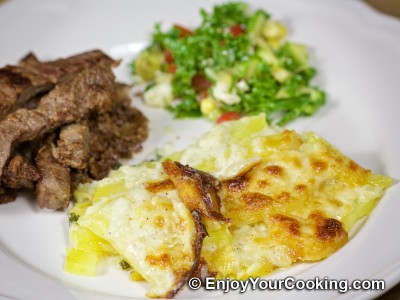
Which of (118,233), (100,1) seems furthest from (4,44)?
(118,233)

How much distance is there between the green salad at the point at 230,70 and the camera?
275 inches

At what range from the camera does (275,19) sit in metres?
8.20

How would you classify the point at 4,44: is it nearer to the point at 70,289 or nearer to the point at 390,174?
the point at 70,289

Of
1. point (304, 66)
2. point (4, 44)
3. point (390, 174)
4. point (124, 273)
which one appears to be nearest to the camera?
point (124, 273)

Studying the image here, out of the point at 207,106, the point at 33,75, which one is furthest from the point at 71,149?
the point at 207,106

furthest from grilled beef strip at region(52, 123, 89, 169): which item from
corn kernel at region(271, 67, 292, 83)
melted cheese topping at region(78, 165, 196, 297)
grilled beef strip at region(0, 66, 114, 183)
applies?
corn kernel at region(271, 67, 292, 83)

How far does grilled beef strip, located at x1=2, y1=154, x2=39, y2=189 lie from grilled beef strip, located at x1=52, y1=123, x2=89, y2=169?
270mm

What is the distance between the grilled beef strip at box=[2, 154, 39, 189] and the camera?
5.36m

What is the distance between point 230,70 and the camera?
7.21 m

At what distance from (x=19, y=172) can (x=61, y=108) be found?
78 cm

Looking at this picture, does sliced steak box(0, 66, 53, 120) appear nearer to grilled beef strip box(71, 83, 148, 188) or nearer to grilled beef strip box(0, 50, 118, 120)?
grilled beef strip box(0, 50, 118, 120)

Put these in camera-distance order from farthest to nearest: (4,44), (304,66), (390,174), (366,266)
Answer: (4,44) → (304,66) → (390,174) → (366,266)

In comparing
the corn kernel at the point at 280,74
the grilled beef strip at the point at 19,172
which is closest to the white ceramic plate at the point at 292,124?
the grilled beef strip at the point at 19,172

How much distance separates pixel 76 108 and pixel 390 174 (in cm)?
316
